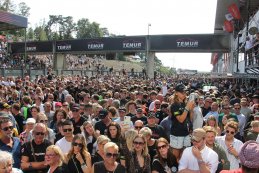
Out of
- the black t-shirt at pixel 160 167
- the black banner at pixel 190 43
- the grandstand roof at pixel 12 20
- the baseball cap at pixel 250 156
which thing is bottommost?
the black t-shirt at pixel 160 167

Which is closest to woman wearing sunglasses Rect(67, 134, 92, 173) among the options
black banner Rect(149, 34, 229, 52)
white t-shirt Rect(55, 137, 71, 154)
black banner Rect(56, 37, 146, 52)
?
white t-shirt Rect(55, 137, 71, 154)

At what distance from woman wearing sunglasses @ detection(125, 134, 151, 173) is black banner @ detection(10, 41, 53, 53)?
40052 mm

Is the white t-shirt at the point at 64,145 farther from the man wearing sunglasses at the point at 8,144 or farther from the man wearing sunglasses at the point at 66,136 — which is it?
the man wearing sunglasses at the point at 8,144

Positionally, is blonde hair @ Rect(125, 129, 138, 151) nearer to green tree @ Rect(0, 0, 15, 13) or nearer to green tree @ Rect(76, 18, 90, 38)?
green tree @ Rect(0, 0, 15, 13)

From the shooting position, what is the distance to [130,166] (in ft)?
19.0

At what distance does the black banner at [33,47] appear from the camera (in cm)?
4478

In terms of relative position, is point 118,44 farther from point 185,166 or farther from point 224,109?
point 185,166

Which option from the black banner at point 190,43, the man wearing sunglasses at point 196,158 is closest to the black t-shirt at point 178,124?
the man wearing sunglasses at point 196,158

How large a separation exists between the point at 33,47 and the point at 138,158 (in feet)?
141

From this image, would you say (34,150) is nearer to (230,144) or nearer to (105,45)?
(230,144)

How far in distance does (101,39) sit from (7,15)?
13.6 meters

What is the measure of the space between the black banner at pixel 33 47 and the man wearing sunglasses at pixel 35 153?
3979cm

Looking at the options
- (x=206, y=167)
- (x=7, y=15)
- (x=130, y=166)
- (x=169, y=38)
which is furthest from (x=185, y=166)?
(x=169, y=38)

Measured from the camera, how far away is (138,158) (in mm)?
5887
